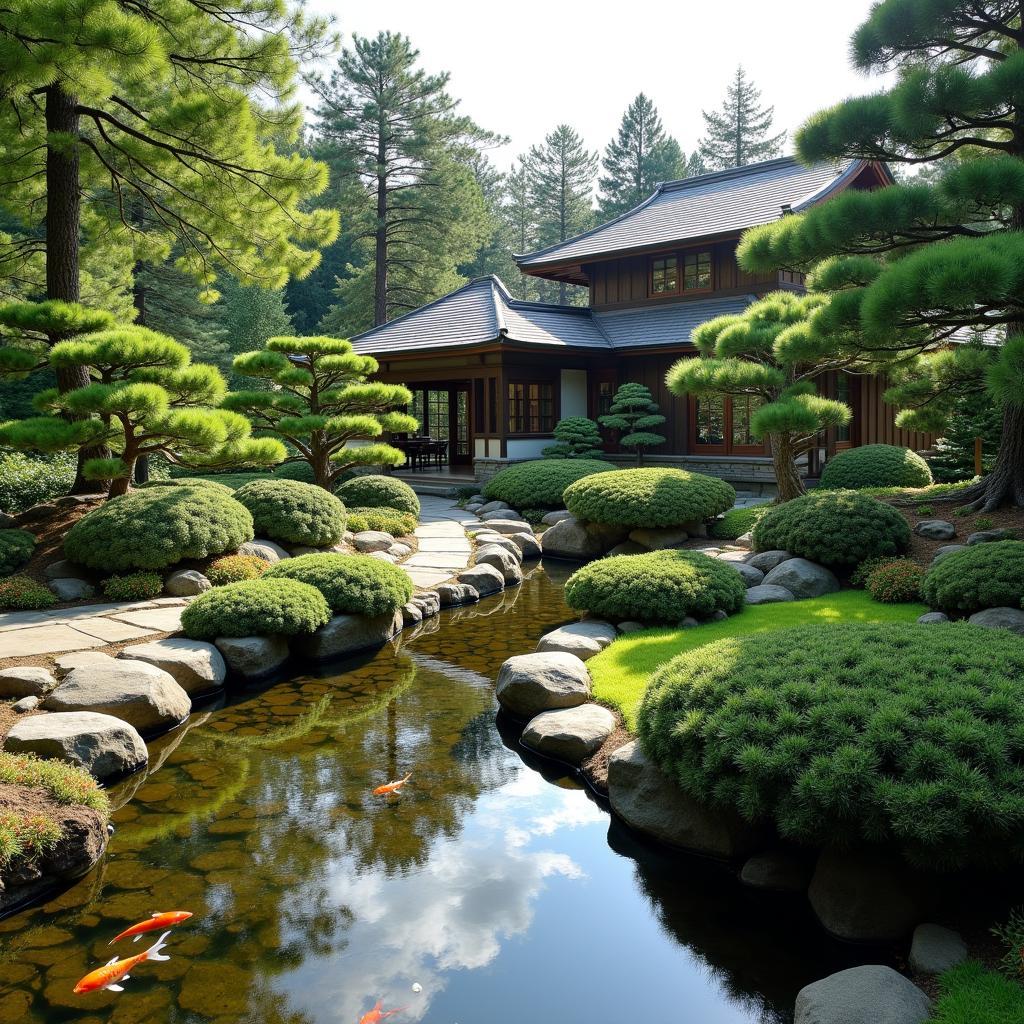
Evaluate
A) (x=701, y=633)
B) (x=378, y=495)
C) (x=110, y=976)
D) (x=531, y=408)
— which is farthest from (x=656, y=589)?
(x=531, y=408)

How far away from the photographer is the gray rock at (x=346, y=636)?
7.62m

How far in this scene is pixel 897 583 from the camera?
784 cm

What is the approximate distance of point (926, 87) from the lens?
760cm

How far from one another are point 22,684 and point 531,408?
14.6 m

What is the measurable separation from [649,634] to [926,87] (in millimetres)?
5341

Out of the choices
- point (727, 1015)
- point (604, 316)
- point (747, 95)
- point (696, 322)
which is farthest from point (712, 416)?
point (747, 95)

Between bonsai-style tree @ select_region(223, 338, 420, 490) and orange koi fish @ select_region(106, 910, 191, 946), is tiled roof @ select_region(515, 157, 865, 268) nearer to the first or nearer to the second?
bonsai-style tree @ select_region(223, 338, 420, 490)

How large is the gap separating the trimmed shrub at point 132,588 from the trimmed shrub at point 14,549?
1015 mm

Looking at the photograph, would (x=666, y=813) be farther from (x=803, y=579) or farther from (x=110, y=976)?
(x=803, y=579)

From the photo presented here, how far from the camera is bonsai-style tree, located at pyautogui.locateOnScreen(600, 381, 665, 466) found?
59.0ft

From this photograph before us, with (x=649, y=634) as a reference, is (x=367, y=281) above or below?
above

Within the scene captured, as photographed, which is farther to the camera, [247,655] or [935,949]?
[247,655]

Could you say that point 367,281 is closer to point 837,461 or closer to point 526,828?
point 837,461

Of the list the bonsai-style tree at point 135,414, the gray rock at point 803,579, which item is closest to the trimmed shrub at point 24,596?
the bonsai-style tree at point 135,414
